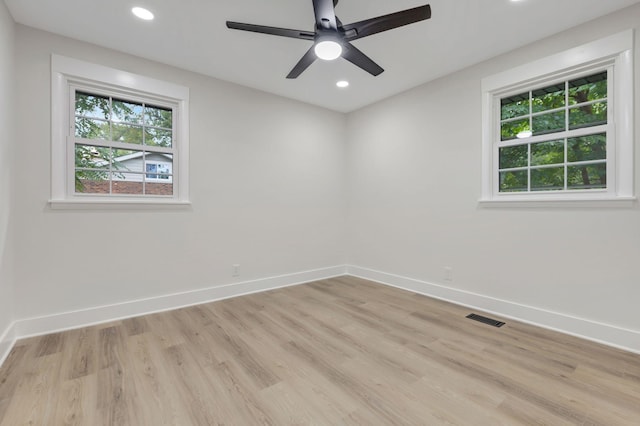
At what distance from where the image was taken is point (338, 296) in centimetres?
369

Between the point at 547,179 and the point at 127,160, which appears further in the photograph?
the point at 127,160

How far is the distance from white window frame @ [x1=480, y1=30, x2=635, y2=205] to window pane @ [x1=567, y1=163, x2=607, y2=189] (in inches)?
2.1

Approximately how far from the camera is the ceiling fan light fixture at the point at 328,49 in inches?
78.3

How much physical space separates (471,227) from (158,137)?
3.70 meters

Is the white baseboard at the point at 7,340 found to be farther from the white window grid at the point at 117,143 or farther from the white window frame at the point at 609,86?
the white window frame at the point at 609,86

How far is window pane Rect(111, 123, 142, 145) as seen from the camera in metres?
3.00

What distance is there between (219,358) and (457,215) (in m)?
2.90

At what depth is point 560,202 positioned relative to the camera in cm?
265

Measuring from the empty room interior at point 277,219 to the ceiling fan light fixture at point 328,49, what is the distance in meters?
0.02

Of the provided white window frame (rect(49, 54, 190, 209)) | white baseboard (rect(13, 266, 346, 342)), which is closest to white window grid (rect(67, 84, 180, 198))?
white window frame (rect(49, 54, 190, 209))

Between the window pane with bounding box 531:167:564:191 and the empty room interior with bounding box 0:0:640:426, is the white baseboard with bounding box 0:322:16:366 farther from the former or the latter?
the window pane with bounding box 531:167:564:191

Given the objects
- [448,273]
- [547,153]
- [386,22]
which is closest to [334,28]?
[386,22]

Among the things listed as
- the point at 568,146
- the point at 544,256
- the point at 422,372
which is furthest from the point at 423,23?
the point at 422,372

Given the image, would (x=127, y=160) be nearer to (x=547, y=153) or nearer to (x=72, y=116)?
(x=72, y=116)
